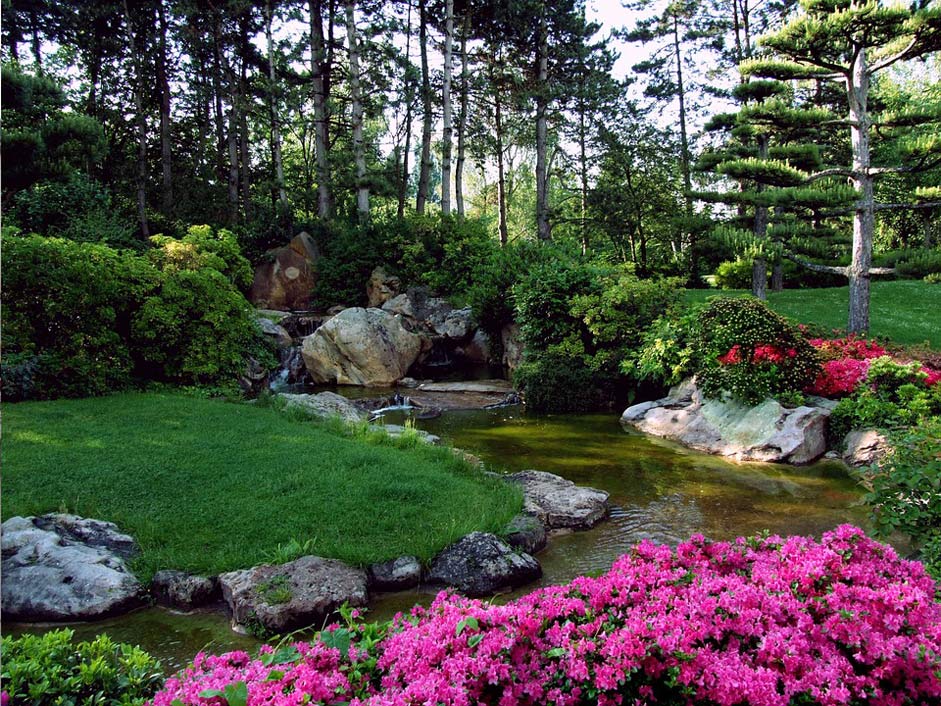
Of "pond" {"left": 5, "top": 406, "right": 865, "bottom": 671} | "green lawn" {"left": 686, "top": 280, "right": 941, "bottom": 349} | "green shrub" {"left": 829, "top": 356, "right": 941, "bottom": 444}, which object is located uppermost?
"green lawn" {"left": 686, "top": 280, "right": 941, "bottom": 349}

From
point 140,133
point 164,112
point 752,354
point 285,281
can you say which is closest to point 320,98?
point 164,112

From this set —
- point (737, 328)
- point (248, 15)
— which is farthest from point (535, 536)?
point (248, 15)

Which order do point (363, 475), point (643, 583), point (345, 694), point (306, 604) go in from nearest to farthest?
point (345, 694) < point (643, 583) < point (306, 604) < point (363, 475)

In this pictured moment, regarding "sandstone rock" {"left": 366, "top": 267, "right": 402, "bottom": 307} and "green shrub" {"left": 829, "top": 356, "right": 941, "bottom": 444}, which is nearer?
"green shrub" {"left": 829, "top": 356, "right": 941, "bottom": 444}

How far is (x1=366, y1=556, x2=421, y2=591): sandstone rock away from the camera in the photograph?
187 inches

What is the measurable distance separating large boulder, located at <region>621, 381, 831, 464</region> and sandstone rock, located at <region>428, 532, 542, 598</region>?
4720 millimetres

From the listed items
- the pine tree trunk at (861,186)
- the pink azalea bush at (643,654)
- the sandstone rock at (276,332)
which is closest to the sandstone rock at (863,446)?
the pine tree trunk at (861,186)

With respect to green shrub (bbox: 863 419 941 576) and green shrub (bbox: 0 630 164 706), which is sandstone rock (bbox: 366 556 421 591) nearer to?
green shrub (bbox: 0 630 164 706)

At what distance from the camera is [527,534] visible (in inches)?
217

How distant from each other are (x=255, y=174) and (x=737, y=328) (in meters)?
23.4

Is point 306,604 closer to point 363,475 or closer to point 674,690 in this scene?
point 363,475

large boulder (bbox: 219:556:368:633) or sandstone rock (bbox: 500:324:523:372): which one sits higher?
sandstone rock (bbox: 500:324:523:372)

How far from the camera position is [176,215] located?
2272cm

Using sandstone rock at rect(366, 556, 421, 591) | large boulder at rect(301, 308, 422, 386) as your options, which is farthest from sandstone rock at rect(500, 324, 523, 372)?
sandstone rock at rect(366, 556, 421, 591)
